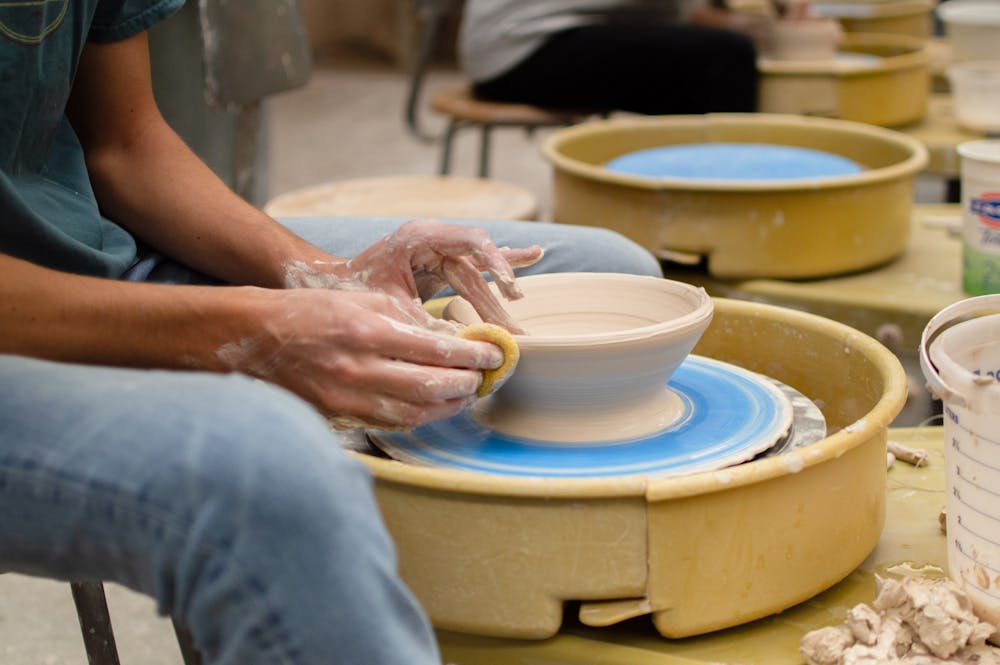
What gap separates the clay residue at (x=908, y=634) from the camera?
101cm

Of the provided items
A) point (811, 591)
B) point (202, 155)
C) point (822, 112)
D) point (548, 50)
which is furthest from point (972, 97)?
point (811, 591)

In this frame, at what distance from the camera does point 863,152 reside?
2.55 metres

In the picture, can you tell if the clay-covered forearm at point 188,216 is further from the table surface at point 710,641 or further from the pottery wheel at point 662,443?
the table surface at point 710,641

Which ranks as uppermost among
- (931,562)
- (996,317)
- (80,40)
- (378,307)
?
(80,40)

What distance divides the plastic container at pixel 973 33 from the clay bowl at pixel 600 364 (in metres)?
2.54

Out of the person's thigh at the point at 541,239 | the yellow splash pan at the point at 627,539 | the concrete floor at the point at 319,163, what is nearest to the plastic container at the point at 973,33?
the concrete floor at the point at 319,163

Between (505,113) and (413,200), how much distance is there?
84cm

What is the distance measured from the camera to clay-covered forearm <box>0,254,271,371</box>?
956 mm

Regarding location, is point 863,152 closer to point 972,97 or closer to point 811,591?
point 972,97

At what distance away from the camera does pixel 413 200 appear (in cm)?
240

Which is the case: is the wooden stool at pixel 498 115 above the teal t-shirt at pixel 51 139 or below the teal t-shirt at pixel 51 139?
below

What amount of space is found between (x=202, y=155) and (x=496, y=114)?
3.87ft

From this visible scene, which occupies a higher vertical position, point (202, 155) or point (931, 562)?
point (202, 155)

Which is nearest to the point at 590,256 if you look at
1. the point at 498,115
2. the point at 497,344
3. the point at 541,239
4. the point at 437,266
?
the point at 541,239
